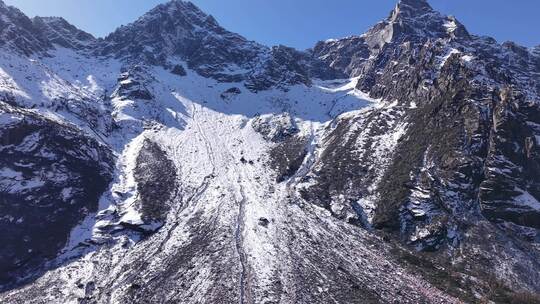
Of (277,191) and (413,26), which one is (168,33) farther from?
(277,191)

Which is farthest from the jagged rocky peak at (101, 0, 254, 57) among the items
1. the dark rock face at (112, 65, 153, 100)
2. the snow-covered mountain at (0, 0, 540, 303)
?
the snow-covered mountain at (0, 0, 540, 303)

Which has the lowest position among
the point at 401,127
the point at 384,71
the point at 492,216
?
the point at 492,216

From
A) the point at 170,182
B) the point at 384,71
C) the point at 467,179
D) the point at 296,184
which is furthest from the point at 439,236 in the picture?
the point at 384,71

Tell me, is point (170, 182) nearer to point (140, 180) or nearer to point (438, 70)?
point (140, 180)

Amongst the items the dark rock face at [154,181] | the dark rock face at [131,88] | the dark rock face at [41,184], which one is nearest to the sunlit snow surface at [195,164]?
the dark rock face at [154,181]

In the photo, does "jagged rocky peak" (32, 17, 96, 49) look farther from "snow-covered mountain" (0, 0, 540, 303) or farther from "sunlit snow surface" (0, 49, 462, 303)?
"snow-covered mountain" (0, 0, 540, 303)

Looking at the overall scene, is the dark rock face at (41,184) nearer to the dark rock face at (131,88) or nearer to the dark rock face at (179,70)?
the dark rock face at (131,88)
